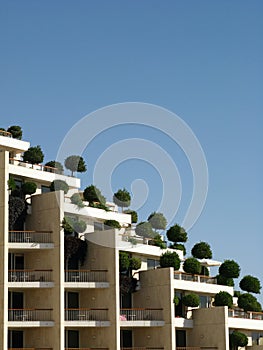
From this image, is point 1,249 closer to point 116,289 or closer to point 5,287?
point 5,287

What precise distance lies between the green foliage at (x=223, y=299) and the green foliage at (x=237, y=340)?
2113 millimetres

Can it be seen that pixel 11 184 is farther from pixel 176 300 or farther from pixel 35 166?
pixel 176 300

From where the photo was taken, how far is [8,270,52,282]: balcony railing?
191 feet

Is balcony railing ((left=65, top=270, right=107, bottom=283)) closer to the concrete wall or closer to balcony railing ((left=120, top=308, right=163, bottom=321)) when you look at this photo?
balcony railing ((left=120, top=308, right=163, bottom=321))

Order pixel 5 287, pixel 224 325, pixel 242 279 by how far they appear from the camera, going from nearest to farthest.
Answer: pixel 5 287 → pixel 224 325 → pixel 242 279

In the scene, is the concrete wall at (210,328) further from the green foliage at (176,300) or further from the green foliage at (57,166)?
the green foliage at (57,166)

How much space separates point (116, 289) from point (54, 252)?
4.74 meters

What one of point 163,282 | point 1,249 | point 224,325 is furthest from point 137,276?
point 1,249

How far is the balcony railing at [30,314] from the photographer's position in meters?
57.5

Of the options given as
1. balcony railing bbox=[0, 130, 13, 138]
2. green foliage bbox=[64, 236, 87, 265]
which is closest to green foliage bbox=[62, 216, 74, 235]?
green foliage bbox=[64, 236, 87, 265]

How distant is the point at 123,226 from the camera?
218 ft

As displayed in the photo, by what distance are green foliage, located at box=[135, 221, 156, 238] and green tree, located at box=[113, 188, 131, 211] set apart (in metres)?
1.86

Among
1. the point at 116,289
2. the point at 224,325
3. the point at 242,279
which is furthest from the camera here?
the point at 242,279

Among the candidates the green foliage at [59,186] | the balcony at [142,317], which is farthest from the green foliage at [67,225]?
the balcony at [142,317]
